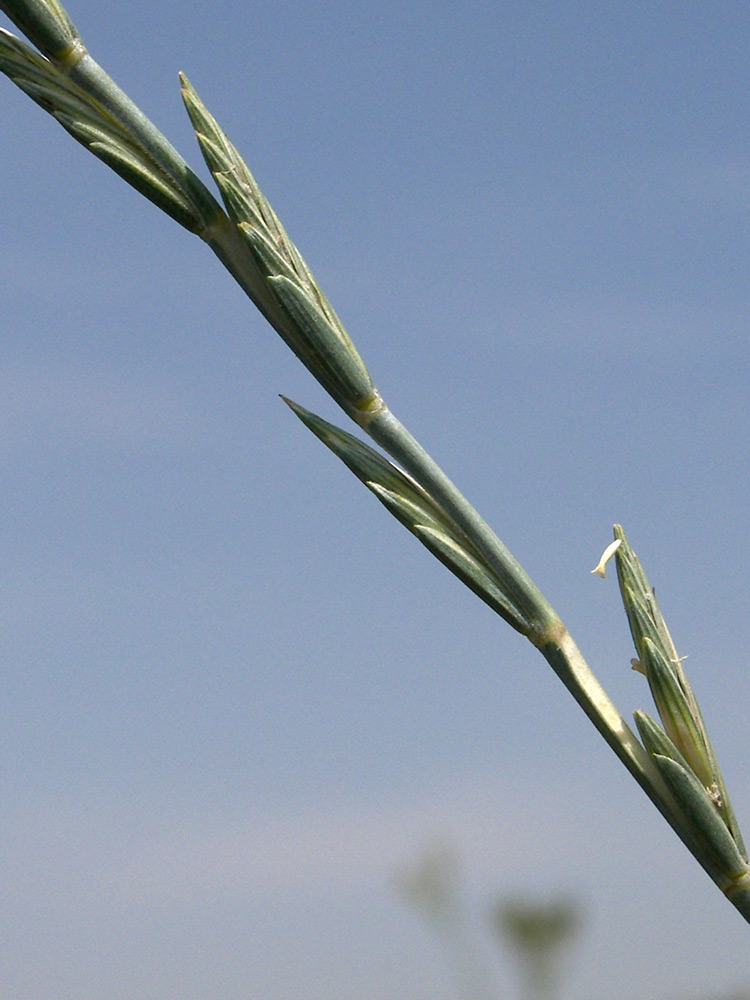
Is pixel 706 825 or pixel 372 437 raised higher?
pixel 372 437

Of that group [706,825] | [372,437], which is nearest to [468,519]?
[372,437]

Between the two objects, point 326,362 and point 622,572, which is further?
point 622,572

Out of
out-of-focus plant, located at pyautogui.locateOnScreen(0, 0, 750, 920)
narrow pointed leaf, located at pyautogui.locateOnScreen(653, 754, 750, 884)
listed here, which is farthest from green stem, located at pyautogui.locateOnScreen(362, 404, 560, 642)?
narrow pointed leaf, located at pyautogui.locateOnScreen(653, 754, 750, 884)

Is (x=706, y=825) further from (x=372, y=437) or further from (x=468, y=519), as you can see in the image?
(x=372, y=437)

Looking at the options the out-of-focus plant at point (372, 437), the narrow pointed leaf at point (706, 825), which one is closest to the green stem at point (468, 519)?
the out-of-focus plant at point (372, 437)

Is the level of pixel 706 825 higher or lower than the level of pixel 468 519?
lower

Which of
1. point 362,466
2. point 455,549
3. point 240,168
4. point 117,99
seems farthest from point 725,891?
point 117,99

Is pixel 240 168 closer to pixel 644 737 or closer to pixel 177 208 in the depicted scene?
pixel 177 208

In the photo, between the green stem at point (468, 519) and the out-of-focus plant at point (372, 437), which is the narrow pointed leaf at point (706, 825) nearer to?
the out-of-focus plant at point (372, 437)
